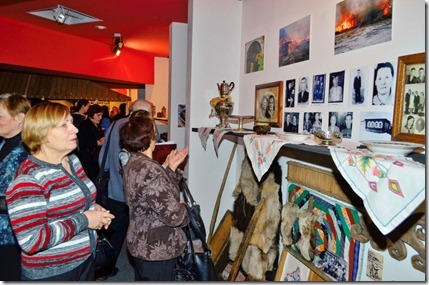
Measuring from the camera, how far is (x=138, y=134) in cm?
165

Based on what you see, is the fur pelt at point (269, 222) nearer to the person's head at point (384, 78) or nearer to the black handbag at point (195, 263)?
the black handbag at point (195, 263)

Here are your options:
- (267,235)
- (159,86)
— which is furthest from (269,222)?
(159,86)

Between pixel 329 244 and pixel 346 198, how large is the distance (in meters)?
0.33

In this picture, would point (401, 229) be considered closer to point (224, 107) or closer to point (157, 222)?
point (157, 222)

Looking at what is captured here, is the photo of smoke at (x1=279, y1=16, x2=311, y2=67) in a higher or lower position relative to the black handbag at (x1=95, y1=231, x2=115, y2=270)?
higher

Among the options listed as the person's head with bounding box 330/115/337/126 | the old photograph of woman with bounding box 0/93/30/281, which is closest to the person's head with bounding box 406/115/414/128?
the person's head with bounding box 330/115/337/126

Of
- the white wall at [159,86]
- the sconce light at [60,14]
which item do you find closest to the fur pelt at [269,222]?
the sconce light at [60,14]

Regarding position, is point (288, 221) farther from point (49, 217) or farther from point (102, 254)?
point (49, 217)

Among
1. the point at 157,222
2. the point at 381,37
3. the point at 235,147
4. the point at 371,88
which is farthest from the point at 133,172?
the point at 235,147

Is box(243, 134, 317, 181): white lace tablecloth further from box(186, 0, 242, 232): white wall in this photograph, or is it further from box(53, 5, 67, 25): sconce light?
box(53, 5, 67, 25): sconce light

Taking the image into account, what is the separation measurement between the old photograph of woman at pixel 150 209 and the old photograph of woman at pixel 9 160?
19.6 inches

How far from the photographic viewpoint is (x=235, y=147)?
3.12 meters

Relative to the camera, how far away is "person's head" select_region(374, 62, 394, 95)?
4.83ft

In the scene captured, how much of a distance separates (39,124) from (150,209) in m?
0.64
